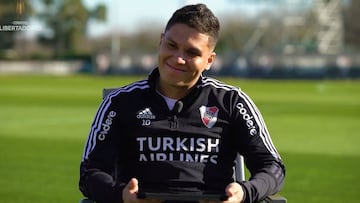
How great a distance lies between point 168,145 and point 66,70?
269 feet

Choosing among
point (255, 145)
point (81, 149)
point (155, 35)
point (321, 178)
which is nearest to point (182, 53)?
point (255, 145)

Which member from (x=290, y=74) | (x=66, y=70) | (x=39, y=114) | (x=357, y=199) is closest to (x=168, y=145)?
(x=357, y=199)

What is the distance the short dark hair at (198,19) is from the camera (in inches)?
177

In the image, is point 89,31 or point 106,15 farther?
point 89,31

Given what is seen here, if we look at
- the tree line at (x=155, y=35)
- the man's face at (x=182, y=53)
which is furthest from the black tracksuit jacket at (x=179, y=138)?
the tree line at (x=155, y=35)

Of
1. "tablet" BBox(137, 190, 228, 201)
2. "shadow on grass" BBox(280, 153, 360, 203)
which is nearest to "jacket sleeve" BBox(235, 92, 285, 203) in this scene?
"tablet" BBox(137, 190, 228, 201)

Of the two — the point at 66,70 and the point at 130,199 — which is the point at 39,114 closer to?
the point at 130,199

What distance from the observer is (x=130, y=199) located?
413cm

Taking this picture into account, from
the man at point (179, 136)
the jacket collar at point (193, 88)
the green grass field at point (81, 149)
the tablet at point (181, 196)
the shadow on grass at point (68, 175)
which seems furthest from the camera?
the green grass field at point (81, 149)

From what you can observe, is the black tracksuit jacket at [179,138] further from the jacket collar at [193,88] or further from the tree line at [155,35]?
the tree line at [155,35]

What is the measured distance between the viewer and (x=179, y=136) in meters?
4.77

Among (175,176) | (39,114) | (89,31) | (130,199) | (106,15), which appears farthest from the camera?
(89,31)

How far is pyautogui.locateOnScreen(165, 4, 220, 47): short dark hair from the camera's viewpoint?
4.51 metres

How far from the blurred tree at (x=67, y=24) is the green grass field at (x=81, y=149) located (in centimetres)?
5418
